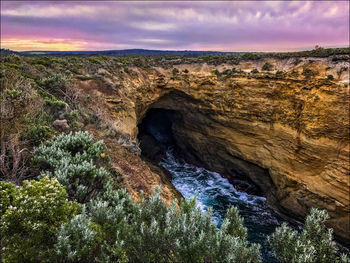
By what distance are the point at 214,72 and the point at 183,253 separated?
59.9ft

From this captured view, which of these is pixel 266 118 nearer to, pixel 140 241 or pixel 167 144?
pixel 167 144

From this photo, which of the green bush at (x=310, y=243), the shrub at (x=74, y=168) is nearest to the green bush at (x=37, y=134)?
the shrub at (x=74, y=168)

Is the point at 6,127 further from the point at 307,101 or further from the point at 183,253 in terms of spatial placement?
the point at 307,101

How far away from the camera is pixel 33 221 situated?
321cm

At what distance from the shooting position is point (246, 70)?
19.1 meters

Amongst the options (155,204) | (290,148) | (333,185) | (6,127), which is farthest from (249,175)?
(6,127)

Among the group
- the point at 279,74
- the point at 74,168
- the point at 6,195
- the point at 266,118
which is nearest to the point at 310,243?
the point at 74,168

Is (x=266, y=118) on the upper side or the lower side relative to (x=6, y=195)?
lower

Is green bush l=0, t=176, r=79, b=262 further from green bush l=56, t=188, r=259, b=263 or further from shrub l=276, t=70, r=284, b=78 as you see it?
shrub l=276, t=70, r=284, b=78

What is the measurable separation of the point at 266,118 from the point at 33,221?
17.1 m

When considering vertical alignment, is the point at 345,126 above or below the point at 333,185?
above

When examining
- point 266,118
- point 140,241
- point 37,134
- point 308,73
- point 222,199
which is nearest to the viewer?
point 140,241

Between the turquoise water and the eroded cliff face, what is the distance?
110 centimetres

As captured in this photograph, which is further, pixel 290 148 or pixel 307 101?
pixel 290 148
